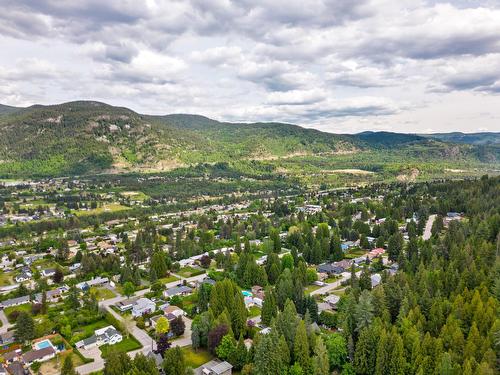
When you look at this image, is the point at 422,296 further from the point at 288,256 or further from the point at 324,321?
the point at 288,256

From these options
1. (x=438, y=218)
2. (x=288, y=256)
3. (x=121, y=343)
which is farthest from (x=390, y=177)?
(x=121, y=343)

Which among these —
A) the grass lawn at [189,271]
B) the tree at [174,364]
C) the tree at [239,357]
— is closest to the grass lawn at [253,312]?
the tree at [239,357]

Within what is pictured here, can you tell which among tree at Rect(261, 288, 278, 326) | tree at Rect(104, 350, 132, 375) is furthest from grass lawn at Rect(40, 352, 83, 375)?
tree at Rect(261, 288, 278, 326)

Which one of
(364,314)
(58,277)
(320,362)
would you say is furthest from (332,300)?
(58,277)

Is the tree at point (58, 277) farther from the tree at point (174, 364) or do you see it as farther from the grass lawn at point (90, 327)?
the tree at point (174, 364)

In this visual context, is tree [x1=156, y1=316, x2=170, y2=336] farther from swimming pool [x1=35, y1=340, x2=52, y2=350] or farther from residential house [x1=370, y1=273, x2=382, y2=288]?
residential house [x1=370, y1=273, x2=382, y2=288]

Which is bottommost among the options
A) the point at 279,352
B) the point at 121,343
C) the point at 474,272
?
the point at 121,343

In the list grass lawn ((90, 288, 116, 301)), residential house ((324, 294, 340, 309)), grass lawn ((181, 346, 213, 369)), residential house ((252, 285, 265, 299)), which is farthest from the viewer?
grass lawn ((90, 288, 116, 301))
